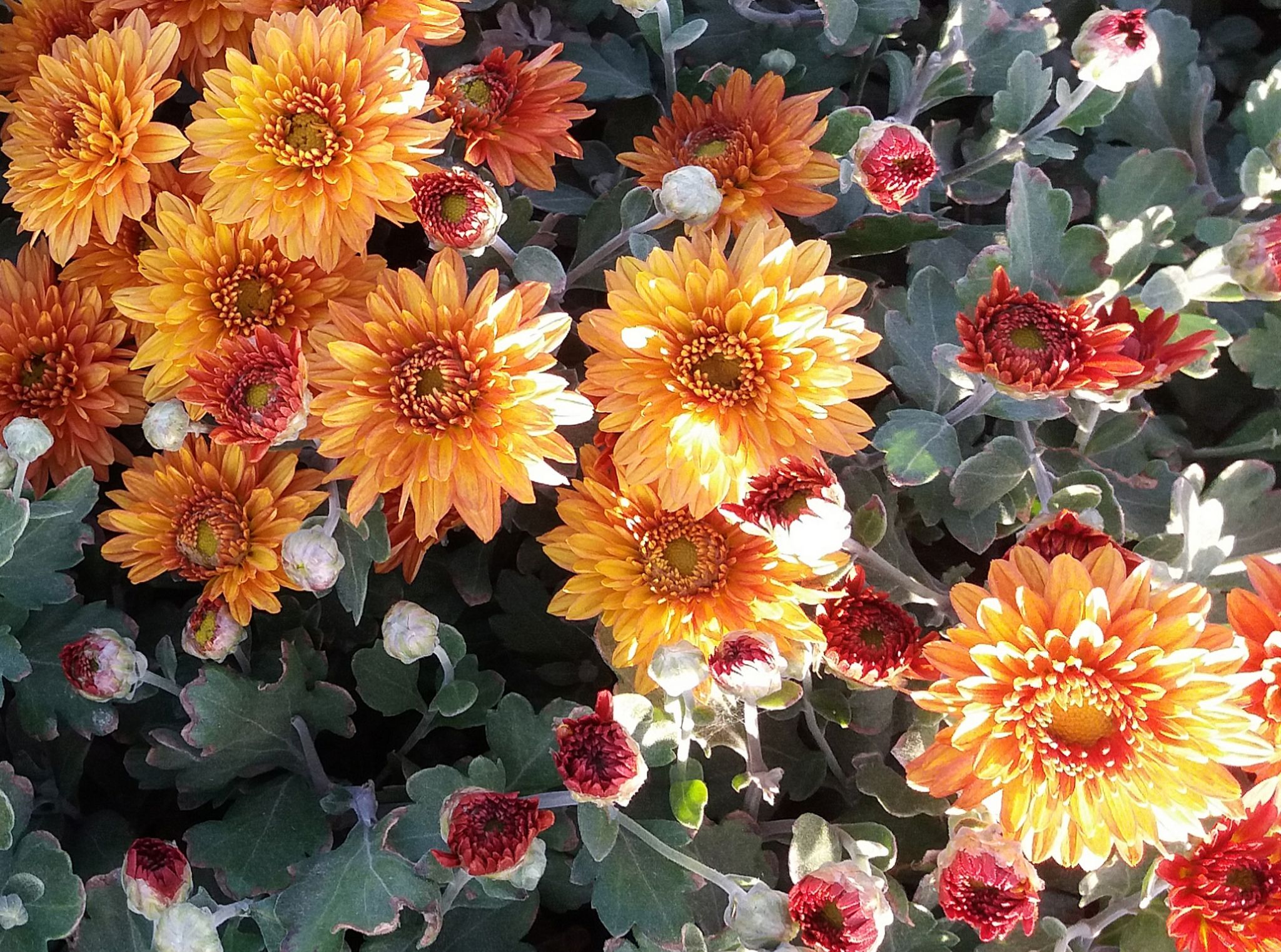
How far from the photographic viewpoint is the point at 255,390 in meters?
0.93

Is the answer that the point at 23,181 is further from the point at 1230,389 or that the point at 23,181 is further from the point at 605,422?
the point at 1230,389

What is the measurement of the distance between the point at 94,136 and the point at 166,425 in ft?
1.04

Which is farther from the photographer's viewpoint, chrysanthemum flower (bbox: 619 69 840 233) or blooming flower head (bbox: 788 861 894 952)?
chrysanthemum flower (bbox: 619 69 840 233)

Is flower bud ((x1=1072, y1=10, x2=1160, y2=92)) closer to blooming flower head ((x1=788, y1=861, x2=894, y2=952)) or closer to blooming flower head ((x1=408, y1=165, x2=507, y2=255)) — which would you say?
blooming flower head ((x1=408, y1=165, x2=507, y2=255))

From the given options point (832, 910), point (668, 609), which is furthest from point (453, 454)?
point (832, 910)

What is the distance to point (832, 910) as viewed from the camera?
0.88m

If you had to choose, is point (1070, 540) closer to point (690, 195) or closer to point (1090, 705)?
point (1090, 705)

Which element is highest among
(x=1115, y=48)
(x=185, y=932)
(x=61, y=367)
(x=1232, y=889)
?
(x=1115, y=48)

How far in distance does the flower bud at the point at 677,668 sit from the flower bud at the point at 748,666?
2cm

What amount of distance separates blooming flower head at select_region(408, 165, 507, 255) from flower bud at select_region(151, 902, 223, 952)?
2.13 ft

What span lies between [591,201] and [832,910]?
850 millimetres

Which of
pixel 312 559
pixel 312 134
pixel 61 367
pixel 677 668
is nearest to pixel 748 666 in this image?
pixel 677 668

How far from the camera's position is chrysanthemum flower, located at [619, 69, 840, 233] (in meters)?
1.14

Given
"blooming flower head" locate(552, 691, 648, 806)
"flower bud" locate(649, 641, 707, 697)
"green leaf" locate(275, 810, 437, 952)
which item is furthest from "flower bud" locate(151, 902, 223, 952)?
"flower bud" locate(649, 641, 707, 697)
